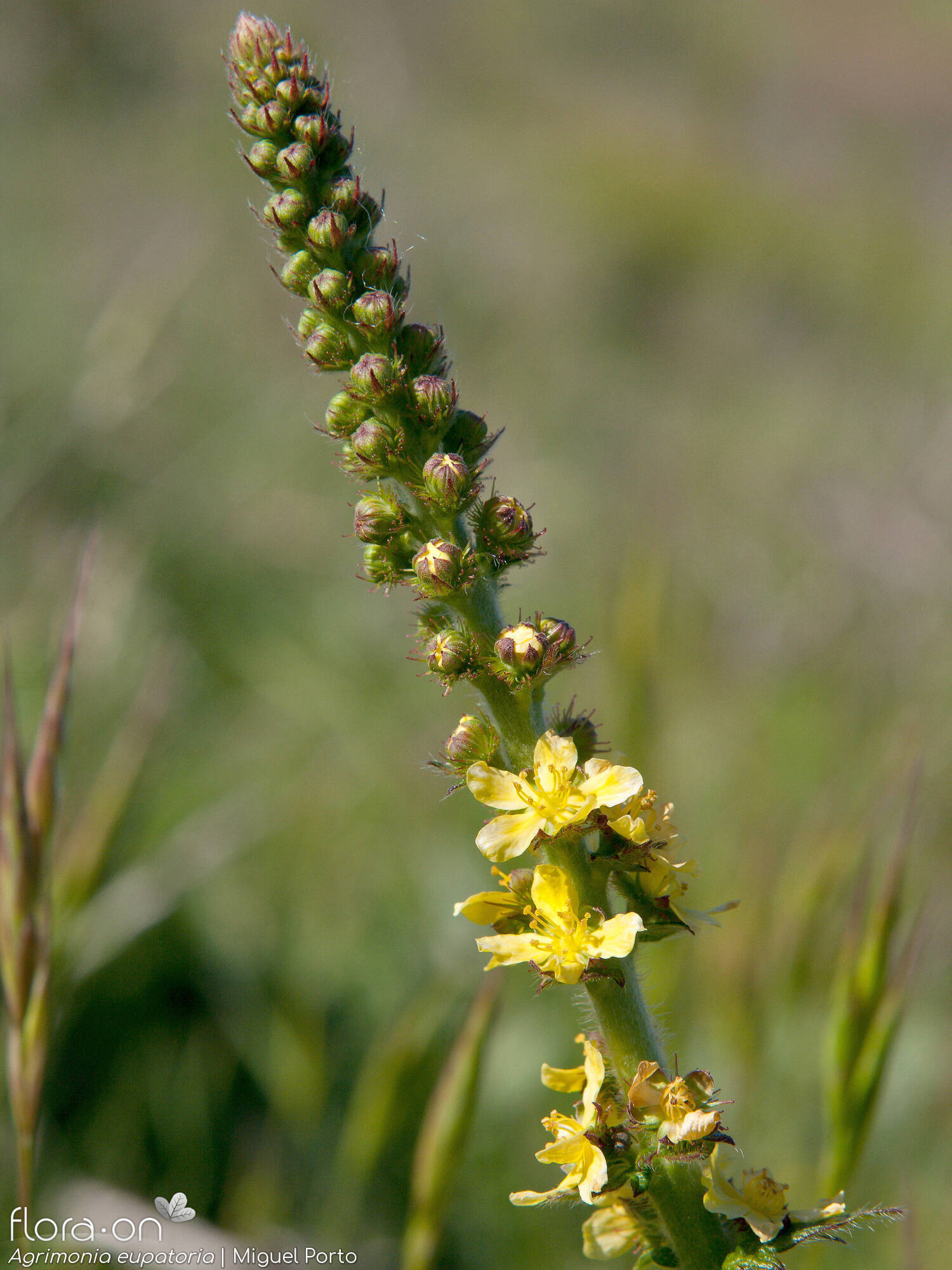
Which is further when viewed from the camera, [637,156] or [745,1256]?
[637,156]

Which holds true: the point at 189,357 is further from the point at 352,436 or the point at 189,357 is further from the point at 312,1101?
the point at 352,436

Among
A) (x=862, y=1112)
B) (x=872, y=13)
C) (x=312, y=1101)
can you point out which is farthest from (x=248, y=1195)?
(x=872, y=13)

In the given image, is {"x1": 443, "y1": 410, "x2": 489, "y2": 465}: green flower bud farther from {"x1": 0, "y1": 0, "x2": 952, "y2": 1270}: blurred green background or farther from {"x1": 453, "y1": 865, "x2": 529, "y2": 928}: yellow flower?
{"x1": 453, "y1": 865, "x2": 529, "y2": 928}: yellow flower

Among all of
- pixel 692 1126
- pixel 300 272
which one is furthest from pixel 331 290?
pixel 692 1126

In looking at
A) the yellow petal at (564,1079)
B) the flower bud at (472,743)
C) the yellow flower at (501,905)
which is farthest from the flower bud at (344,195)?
the yellow petal at (564,1079)

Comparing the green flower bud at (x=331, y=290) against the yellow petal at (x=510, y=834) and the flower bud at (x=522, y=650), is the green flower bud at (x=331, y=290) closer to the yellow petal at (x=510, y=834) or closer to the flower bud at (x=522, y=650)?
the flower bud at (x=522, y=650)

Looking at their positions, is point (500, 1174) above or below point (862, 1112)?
below
